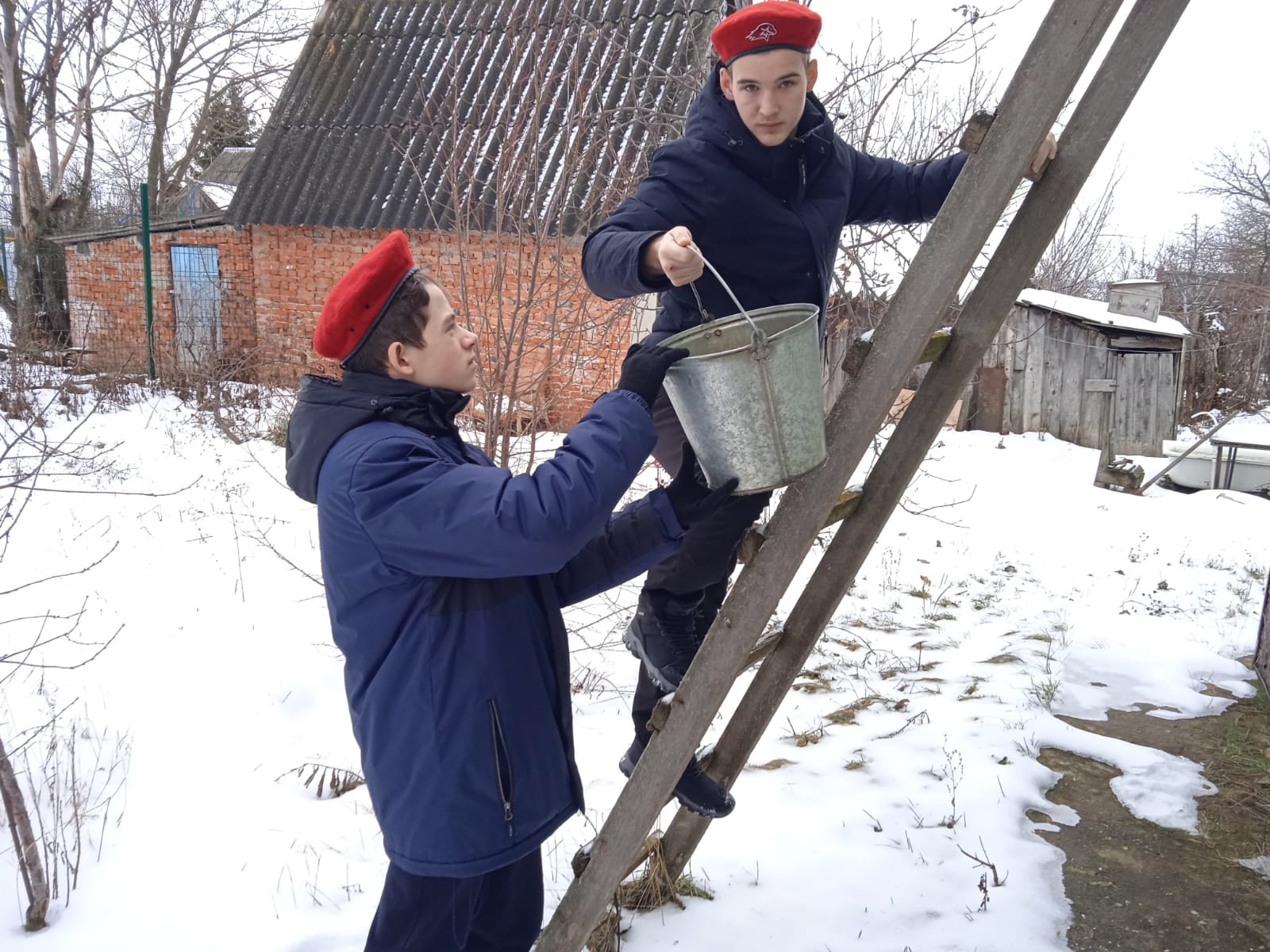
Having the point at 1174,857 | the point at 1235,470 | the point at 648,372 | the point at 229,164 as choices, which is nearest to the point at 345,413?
the point at 648,372

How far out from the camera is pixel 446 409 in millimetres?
1687

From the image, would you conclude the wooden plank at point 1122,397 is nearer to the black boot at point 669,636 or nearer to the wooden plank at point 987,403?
the wooden plank at point 987,403

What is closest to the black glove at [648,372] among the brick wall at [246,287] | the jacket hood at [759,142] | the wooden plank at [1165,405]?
the jacket hood at [759,142]

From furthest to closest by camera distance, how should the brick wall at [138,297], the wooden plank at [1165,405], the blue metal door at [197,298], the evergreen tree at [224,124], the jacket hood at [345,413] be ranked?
the evergreen tree at [224,124] → the wooden plank at [1165,405] → the blue metal door at [197,298] → the brick wall at [138,297] → the jacket hood at [345,413]

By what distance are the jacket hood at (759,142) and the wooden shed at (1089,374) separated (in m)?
12.1

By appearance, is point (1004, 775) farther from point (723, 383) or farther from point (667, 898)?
point (723, 383)

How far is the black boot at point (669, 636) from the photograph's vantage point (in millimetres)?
2109

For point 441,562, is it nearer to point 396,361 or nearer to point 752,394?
point 396,361

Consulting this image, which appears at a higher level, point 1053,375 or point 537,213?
point 537,213

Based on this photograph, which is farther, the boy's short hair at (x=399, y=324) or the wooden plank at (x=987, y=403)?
the wooden plank at (x=987, y=403)

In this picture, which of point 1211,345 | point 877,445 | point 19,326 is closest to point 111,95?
point 19,326

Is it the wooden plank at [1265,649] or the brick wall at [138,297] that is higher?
the brick wall at [138,297]

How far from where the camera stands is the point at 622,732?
3938mm

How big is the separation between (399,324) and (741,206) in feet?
2.30
